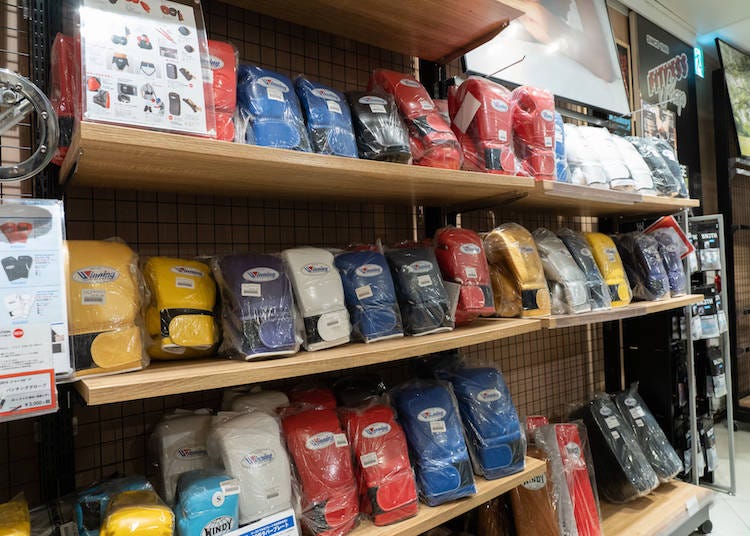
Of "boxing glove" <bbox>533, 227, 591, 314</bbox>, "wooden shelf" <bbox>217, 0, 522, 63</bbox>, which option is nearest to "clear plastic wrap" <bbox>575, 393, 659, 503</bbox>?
"boxing glove" <bbox>533, 227, 591, 314</bbox>

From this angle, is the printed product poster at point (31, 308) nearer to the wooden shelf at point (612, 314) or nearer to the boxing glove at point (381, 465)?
the boxing glove at point (381, 465)

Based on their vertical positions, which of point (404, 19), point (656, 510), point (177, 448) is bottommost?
point (656, 510)

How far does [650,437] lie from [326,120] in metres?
2.15

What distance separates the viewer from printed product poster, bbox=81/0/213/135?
35.7 inches

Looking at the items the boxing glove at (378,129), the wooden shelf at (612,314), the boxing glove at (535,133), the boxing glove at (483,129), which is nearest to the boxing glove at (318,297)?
the boxing glove at (378,129)

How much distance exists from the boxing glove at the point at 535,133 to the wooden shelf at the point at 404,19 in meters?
0.28

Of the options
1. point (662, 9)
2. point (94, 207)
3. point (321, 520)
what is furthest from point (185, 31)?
point (662, 9)

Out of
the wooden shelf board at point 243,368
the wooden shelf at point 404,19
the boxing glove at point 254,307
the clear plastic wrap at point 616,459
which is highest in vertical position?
the wooden shelf at point 404,19

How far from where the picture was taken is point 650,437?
2.32 m

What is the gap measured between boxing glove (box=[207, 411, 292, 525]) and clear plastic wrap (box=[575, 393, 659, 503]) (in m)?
1.62

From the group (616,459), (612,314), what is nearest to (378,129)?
(612,314)

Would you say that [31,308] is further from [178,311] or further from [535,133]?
[535,133]

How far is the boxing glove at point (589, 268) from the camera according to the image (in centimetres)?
195

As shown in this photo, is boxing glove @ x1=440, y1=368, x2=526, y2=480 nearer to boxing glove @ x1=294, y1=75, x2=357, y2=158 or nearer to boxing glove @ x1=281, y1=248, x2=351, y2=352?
boxing glove @ x1=281, y1=248, x2=351, y2=352
